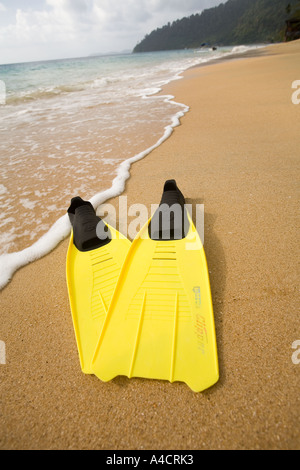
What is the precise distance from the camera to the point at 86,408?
4.36 feet

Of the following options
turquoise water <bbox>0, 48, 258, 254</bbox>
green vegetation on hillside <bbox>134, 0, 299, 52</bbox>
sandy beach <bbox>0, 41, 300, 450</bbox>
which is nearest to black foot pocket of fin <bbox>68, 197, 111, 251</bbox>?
sandy beach <bbox>0, 41, 300, 450</bbox>

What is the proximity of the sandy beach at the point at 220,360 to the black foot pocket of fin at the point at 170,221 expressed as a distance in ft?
1.10

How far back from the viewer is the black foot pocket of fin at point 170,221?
2.15m

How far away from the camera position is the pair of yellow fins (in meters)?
1.40

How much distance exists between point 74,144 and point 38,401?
191 inches

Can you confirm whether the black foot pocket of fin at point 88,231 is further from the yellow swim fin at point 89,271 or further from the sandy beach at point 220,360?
the sandy beach at point 220,360

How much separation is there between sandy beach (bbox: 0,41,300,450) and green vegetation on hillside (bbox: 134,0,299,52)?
4458 inches

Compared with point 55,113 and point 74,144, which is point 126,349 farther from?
point 55,113

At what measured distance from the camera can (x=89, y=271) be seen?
202cm

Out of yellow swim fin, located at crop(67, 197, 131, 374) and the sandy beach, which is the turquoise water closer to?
yellow swim fin, located at crop(67, 197, 131, 374)

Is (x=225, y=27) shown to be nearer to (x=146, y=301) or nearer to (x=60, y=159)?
(x=60, y=159)
